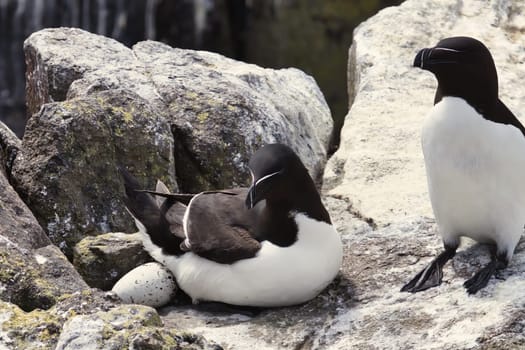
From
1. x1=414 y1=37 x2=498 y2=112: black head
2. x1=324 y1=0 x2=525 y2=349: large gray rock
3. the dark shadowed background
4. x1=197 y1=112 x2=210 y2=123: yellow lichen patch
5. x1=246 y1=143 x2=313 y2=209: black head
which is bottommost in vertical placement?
the dark shadowed background

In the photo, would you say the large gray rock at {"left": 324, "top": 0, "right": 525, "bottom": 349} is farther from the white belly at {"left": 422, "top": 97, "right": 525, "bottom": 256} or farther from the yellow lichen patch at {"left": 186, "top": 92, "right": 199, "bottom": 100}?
the yellow lichen patch at {"left": 186, "top": 92, "right": 199, "bottom": 100}

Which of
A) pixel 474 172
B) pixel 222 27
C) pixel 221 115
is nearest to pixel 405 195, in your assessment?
pixel 221 115

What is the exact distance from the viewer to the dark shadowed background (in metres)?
12.8

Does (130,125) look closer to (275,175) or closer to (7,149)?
(7,149)

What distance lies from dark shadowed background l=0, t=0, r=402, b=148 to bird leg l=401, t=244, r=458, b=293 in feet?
25.9

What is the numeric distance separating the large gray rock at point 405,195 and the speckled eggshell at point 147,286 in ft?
2.78

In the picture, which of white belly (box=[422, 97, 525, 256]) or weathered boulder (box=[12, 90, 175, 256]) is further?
weathered boulder (box=[12, 90, 175, 256])

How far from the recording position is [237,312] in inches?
178

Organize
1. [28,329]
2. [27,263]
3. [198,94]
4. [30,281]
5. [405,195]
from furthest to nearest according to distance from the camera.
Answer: [198,94], [405,195], [27,263], [30,281], [28,329]

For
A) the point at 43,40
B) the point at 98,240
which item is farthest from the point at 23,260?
the point at 43,40

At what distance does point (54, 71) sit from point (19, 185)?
1267 mm

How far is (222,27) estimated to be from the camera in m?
13.4

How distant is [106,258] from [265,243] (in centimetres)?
83

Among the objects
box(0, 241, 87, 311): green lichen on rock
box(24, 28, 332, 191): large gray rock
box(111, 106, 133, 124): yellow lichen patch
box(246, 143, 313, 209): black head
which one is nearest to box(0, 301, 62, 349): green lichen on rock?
box(0, 241, 87, 311): green lichen on rock
